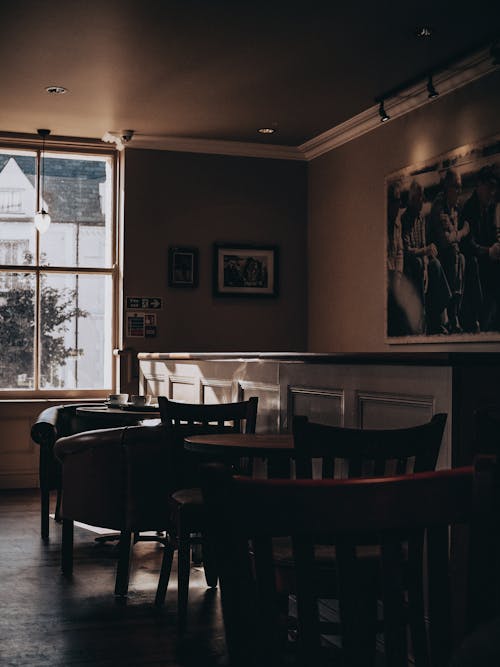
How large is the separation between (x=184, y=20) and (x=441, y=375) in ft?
9.97

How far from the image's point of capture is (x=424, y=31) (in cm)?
524

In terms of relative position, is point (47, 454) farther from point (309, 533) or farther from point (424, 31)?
point (309, 533)

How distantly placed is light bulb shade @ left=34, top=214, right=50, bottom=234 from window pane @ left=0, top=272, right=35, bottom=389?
0.62 metres

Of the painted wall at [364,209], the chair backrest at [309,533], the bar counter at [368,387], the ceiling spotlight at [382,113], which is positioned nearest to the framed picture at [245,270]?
the painted wall at [364,209]

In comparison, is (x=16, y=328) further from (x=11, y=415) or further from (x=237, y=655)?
(x=237, y=655)

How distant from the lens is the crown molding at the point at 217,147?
7.95 metres

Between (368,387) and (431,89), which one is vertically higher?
(431,89)

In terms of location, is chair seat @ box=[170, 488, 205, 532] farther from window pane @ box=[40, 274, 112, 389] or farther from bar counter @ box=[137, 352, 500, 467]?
window pane @ box=[40, 274, 112, 389]

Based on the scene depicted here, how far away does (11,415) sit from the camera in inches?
306

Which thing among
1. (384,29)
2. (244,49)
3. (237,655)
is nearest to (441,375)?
(237,655)

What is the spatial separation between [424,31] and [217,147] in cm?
317

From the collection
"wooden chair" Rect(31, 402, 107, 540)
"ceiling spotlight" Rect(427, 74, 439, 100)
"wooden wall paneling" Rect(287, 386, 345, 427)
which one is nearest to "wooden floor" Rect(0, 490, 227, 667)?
"wooden chair" Rect(31, 402, 107, 540)

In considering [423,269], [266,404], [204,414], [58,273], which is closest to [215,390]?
[266,404]

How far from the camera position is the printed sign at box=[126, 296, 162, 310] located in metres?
7.93
